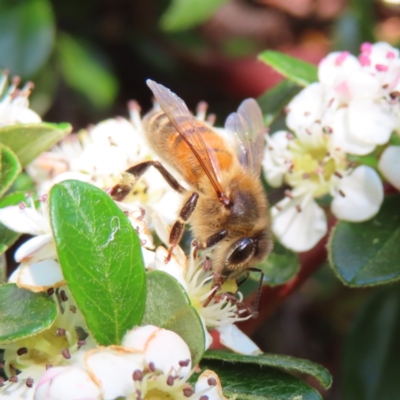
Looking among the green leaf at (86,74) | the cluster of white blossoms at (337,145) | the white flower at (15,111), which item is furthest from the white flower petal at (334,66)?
the green leaf at (86,74)

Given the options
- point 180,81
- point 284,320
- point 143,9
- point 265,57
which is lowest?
point 284,320

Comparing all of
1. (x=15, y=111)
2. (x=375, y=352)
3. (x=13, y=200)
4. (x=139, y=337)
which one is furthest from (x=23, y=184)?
(x=375, y=352)

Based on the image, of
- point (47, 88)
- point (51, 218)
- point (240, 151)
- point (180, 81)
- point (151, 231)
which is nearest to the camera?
point (51, 218)

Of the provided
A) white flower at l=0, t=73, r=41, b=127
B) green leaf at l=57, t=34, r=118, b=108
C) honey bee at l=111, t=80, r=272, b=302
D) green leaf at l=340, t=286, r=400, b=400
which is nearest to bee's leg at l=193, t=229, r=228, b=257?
honey bee at l=111, t=80, r=272, b=302

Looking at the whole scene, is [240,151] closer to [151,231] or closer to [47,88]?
[151,231]

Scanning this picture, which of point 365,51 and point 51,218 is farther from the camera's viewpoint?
point 365,51

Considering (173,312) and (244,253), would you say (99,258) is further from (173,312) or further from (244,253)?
(244,253)

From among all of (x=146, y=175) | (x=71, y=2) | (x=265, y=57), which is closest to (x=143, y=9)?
(x=71, y=2)

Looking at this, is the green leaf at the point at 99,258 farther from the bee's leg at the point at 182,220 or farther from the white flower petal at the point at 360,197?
the white flower petal at the point at 360,197
